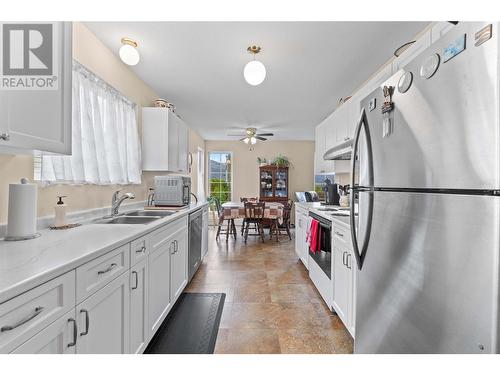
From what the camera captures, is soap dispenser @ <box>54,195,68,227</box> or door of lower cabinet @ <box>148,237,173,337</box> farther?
door of lower cabinet @ <box>148,237,173,337</box>

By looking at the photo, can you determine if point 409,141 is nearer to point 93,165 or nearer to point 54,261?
point 54,261

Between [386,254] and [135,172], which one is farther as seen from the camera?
[135,172]

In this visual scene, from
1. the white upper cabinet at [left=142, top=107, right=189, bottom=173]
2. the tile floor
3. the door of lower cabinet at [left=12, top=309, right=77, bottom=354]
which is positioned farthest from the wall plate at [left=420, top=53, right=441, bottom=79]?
the white upper cabinet at [left=142, top=107, right=189, bottom=173]

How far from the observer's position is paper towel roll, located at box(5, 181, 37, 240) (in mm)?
1235

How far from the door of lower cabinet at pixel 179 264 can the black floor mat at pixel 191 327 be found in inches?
6.3

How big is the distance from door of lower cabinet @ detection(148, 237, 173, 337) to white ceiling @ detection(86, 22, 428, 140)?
1788 millimetres

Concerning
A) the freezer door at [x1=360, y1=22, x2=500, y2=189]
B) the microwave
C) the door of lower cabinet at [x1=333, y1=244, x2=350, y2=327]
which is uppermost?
the freezer door at [x1=360, y1=22, x2=500, y2=189]

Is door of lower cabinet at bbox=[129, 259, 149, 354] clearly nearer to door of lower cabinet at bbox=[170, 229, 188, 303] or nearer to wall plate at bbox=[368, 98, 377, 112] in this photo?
door of lower cabinet at bbox=[170, 229, 188, 303]

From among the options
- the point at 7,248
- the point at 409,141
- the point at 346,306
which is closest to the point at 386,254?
the point at 409,141

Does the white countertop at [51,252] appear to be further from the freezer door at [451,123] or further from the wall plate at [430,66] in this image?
the wall plate at [430,66]

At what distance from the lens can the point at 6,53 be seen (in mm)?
1178

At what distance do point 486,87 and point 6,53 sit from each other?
1885 millimetres

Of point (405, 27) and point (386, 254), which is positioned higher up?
point (405, 27)

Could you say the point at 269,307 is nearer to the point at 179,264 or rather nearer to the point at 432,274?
the point at 179,264
